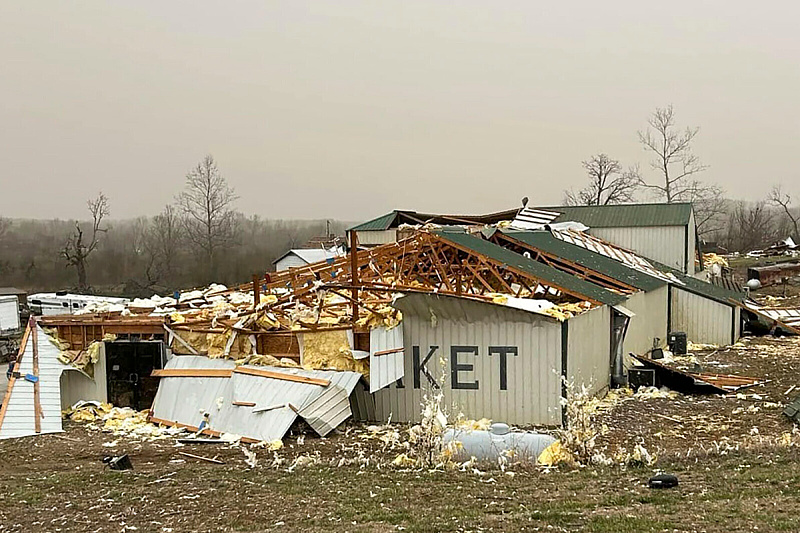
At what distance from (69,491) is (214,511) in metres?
2.82

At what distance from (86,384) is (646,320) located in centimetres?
1576

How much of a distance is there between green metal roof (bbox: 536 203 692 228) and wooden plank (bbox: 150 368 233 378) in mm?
20797

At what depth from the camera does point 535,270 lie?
17359mm

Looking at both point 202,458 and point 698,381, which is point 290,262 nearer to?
point 698,381

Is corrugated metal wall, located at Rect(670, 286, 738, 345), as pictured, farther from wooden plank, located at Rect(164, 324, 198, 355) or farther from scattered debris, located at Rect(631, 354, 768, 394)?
wooden plank, located at Rect(164, 324, 198, 355)

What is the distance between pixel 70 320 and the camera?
1781 centimetres

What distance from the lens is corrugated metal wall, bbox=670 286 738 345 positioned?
2505 centimetres

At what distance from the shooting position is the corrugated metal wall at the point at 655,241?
31.5 meters

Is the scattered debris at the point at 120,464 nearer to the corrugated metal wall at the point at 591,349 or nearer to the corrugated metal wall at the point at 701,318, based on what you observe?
the corrugated metal wall at the point at 591,349

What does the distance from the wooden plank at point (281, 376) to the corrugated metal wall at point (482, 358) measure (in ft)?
5.56

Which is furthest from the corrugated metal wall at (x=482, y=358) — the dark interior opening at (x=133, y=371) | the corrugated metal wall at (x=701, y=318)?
the corrugated metal wall at (x=701, y=318)

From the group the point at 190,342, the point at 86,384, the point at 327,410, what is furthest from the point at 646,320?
the point at 86,384

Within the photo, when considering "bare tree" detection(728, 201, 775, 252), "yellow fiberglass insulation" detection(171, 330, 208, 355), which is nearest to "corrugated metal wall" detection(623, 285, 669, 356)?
"yellow fiberglass insulation" detection(171, 330, 208, 355)

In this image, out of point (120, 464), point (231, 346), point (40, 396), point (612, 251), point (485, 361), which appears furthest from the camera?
point (612, 251)
